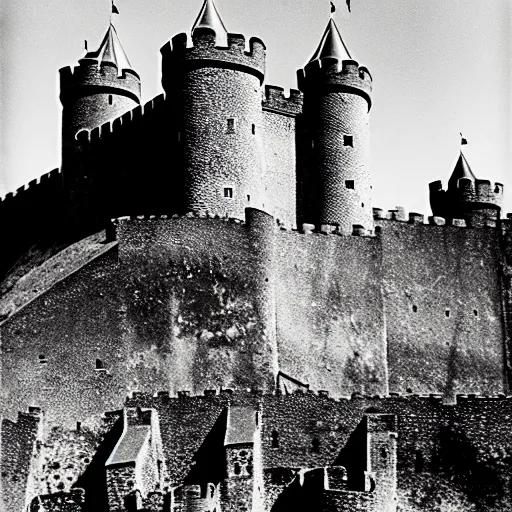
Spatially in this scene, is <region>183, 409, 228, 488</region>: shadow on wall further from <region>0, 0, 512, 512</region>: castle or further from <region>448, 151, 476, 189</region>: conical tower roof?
<region>448, 151, 476, 189</region>: conical tower roof

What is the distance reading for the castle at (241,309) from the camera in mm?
43281

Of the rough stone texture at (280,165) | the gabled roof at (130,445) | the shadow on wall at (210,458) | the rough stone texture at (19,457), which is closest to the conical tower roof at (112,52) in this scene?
the rough stone texture at (280,165)

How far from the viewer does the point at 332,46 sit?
5875 cm

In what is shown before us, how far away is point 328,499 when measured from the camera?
4091cm

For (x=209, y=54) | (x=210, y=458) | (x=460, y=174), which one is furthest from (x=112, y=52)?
(x=210, y=458)

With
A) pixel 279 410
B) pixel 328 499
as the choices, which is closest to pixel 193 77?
pixel 279 410

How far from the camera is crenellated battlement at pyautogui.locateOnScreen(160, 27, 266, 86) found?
5384cm

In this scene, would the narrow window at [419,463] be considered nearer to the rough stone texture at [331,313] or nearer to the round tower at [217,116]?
the rough stone texture at [331,313]

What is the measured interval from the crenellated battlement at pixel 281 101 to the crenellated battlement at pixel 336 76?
30.4 inches

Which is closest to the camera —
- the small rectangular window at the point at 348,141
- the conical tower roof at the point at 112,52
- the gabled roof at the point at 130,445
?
the gabled roof at the point at 130,445

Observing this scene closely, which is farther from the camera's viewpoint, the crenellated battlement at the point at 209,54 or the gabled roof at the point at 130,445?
the crenellated battlement at the point at 209,54

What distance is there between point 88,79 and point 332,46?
10961 millimetres

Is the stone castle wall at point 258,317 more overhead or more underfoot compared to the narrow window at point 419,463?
more overhead

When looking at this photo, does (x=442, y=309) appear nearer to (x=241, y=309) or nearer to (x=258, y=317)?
(x=258, y=317)
